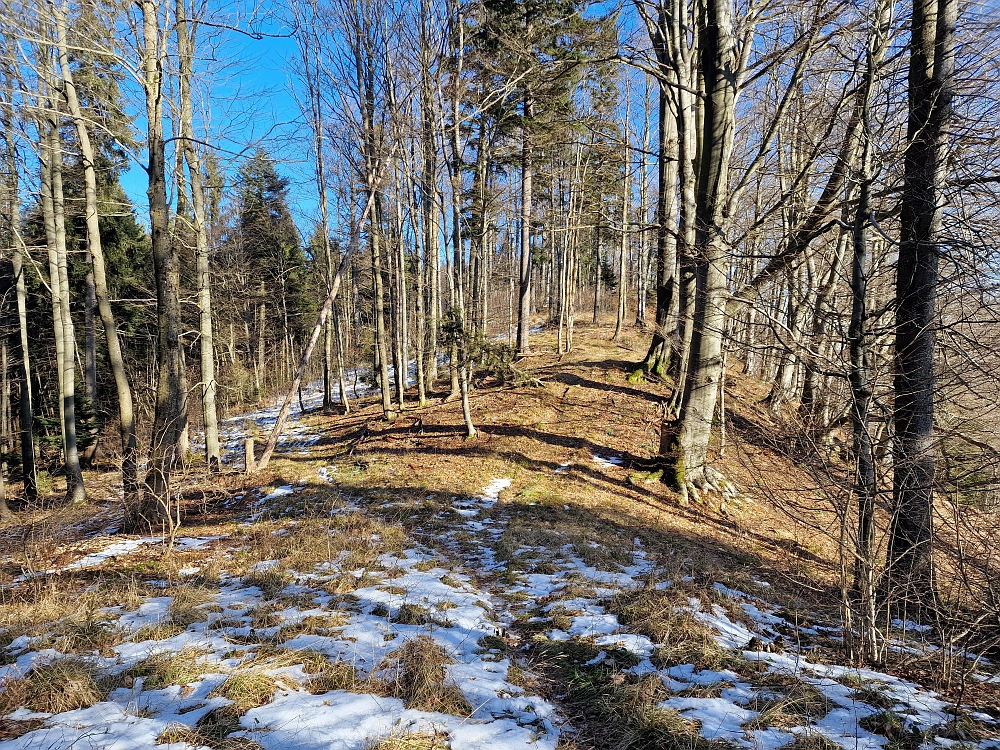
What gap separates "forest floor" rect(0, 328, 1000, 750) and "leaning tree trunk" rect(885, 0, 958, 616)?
0.73 m

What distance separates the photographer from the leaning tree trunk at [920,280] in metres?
4.27

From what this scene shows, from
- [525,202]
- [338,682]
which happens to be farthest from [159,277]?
[525,202]

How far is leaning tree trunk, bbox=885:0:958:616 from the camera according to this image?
427 cm

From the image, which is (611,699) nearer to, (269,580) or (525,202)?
(269,580)

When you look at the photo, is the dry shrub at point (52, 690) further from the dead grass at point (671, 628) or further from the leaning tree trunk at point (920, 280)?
the leaning tree trunk at point (920, 280)

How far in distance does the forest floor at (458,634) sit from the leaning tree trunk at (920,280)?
73 centimetres

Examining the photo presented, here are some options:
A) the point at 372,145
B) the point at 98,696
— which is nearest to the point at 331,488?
the point at 98,696

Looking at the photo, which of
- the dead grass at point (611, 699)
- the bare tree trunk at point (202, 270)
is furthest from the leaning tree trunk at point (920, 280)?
the bare tree trunk at point (202, 270)

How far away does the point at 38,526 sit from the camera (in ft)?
24.3

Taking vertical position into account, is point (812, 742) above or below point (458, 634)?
above

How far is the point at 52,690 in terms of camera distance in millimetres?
2920

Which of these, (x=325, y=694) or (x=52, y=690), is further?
(x=325, y=694)

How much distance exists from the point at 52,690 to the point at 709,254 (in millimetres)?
9056

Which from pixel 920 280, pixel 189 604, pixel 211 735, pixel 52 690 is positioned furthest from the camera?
pixel 920 280
